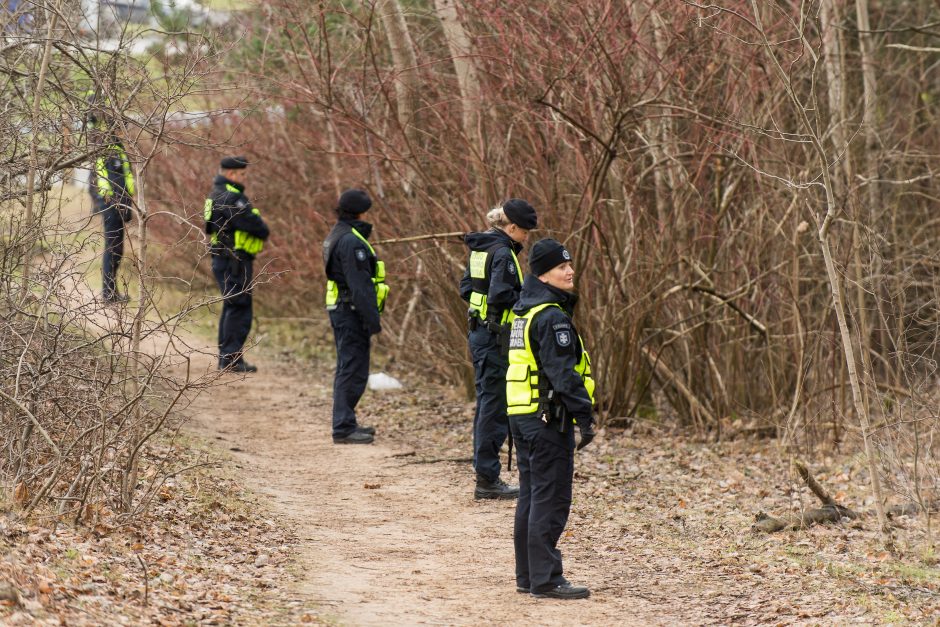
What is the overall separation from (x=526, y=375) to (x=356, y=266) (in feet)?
12.7

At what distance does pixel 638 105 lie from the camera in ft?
29.4

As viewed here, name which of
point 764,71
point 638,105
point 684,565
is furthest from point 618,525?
point 764,71

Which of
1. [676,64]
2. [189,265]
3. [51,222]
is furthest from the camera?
[189,265]

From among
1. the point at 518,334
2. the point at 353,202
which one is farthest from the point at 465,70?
the point at 518,334

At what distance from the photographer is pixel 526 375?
5.87 m

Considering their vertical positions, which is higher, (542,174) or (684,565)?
(542,174)

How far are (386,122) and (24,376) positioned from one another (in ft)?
17.7

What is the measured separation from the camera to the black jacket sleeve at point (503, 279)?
7.52 metres

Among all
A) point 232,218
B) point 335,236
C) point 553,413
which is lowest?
point 553,413

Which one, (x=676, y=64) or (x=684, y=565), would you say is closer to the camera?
(x=684, y=565)

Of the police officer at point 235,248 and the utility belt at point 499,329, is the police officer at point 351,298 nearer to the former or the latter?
the utility belt at point 499,329

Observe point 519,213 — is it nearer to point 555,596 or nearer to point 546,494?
point 546,494

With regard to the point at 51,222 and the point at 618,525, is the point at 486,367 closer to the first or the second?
the point at 618,525

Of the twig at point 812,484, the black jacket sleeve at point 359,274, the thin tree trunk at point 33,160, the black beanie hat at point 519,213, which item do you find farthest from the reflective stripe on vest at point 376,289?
the twig at point 812,484
